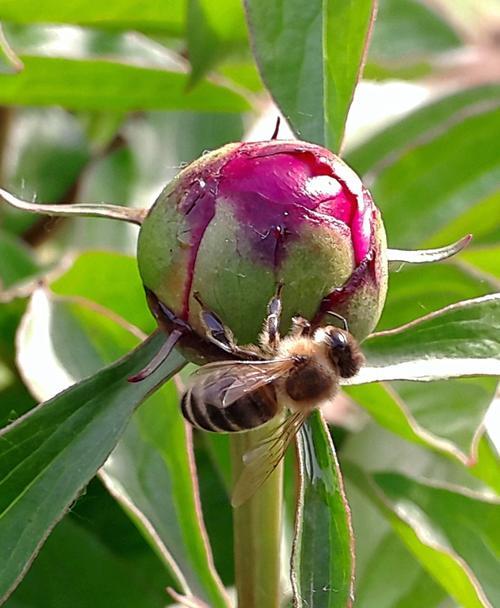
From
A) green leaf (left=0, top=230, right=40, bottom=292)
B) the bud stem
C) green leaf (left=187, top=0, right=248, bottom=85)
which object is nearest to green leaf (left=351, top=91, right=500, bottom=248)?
green leaf (left=187, top=0, right=248, bottom=85)

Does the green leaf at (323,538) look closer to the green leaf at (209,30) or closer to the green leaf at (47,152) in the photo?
the green leaf at (209,30)

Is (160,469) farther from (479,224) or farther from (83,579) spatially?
(479,224)

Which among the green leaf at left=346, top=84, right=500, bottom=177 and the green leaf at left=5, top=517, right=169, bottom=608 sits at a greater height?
the green leaf at left=346, top=84, right=500, bottom=177

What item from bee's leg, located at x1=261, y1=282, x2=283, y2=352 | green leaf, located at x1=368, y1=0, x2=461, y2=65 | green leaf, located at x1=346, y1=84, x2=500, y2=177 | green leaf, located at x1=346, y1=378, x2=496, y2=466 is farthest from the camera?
Result: green leaf, located at x1=368, y1=0, x2=461, y2=65

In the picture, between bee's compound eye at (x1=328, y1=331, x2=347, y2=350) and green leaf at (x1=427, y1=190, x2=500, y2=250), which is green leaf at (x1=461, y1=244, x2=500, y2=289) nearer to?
green leaf at (x1=427, y1=190, x2=500, y2=250)

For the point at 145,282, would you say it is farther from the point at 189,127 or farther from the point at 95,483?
the point at 189,127

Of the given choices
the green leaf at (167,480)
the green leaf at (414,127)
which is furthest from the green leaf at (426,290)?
the green leaf at (167,480)

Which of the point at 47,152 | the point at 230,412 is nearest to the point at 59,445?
the point at 230,412
